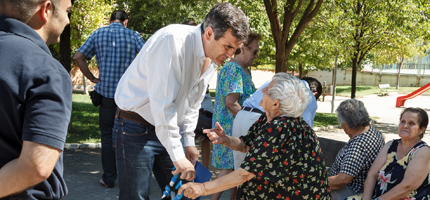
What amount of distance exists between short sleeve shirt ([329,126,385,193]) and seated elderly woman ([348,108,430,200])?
14cm

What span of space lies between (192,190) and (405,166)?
1824mm

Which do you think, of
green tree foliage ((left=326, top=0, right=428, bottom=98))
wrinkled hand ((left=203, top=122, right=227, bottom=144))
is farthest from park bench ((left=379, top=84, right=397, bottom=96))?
wrinkled hand ((left=203, top=122, right=227, bottom=144))

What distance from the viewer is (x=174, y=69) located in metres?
2.62

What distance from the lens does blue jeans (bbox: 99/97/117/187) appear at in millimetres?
5172

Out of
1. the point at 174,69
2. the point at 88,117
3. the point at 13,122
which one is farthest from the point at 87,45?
the point at 88,117

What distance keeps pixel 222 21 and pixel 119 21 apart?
3228 mm

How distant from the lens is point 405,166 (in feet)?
11.1

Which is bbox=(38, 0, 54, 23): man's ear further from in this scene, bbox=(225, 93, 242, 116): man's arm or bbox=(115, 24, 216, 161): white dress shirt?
bbox=(225, 93, 242, 116): man's arm

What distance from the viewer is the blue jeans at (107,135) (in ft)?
17.0

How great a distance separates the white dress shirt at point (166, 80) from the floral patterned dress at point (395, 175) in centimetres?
176

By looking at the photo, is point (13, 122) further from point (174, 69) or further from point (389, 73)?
point (389, 73)

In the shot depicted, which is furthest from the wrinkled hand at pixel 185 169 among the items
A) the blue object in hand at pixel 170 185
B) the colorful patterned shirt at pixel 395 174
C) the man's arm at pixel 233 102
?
the man's arm at pixel 233 102

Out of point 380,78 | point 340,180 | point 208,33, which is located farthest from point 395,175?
point 380,78

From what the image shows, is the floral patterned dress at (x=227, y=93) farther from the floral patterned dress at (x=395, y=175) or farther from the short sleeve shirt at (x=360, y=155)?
the floral patterned dress at (x=395, y=175)
